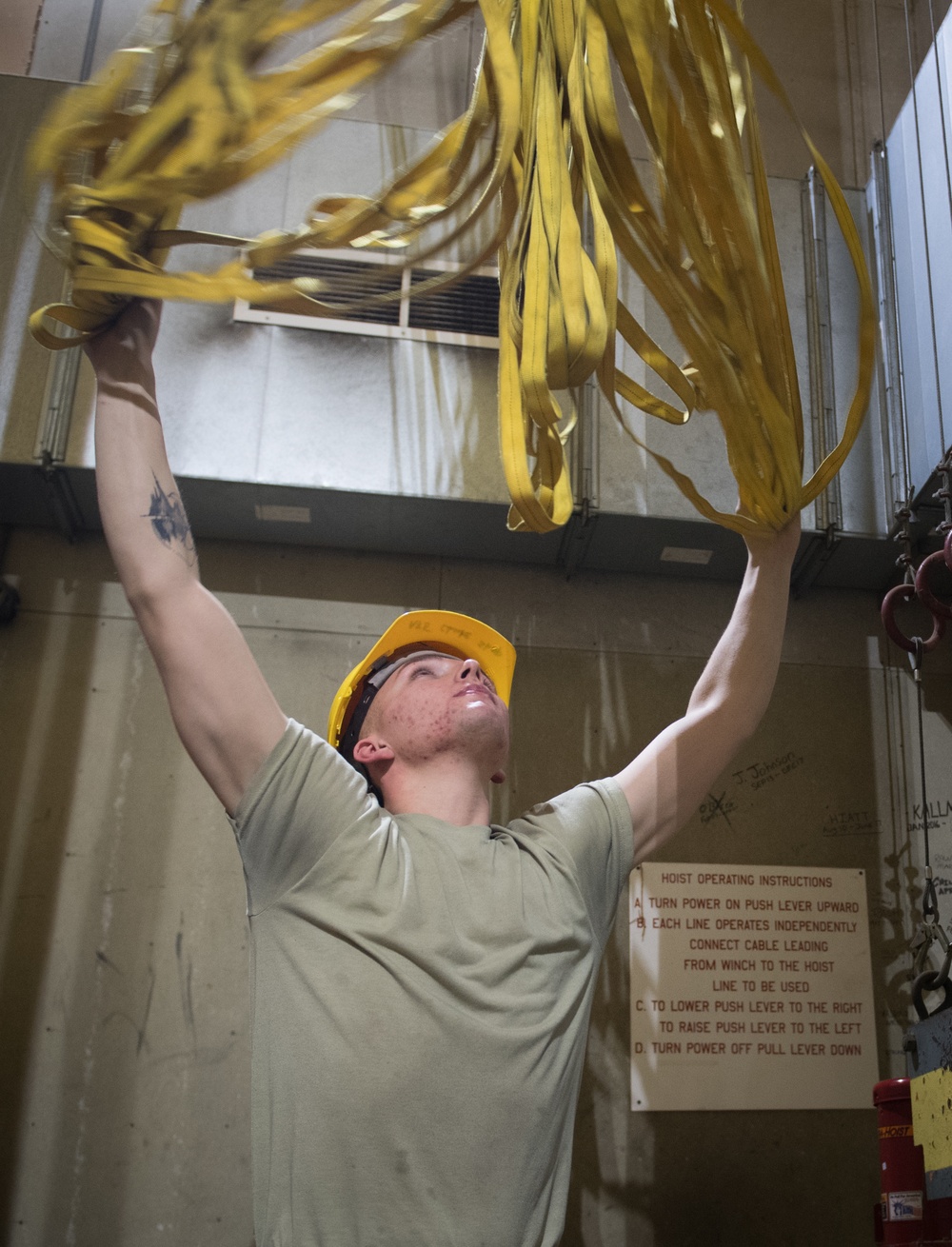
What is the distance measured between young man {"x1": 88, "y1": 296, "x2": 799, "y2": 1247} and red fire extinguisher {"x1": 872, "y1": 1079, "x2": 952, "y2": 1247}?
1.13 meters

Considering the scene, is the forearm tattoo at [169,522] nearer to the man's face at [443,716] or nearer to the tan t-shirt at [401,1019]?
the tan t-shirt at [401,1019]

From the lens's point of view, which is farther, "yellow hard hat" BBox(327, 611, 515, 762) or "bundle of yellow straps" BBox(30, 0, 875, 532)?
"yellow hard hat" BBox(327, 611, 515, 762)

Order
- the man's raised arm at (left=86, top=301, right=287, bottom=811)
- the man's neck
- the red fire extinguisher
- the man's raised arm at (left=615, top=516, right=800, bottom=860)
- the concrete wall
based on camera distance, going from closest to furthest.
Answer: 1. the man's raised arm at (left=86, top=301, right=287, bottom=811)
2. the man's neck
3. the man's raised arm at (left=615, top=516, right=800, bottom=860)
4. the red fire extinguisher
5. the concrete wall

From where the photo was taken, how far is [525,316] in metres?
1.33

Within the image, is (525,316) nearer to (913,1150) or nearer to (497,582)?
(913,1150)

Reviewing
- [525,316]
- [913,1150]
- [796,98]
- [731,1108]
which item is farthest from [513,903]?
[796,98]

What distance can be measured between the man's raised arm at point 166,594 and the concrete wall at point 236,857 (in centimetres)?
185

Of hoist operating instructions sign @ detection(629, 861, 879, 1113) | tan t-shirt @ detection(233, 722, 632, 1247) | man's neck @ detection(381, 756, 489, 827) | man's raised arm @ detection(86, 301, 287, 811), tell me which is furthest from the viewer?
hoist operating instructions sign @ detection(629, 861, 879, 1113)

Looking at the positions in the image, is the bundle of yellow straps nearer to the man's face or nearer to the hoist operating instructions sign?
the man's face

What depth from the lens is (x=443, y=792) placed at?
5.28ft

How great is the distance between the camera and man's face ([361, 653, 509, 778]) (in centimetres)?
164

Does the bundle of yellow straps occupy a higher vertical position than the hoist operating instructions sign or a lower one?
higher

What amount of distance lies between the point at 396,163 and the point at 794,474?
2.56 m

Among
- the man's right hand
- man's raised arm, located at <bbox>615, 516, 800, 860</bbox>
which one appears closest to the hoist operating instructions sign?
man's raised arm, located at <bbox>615, 516, 800, 860</bbox>
